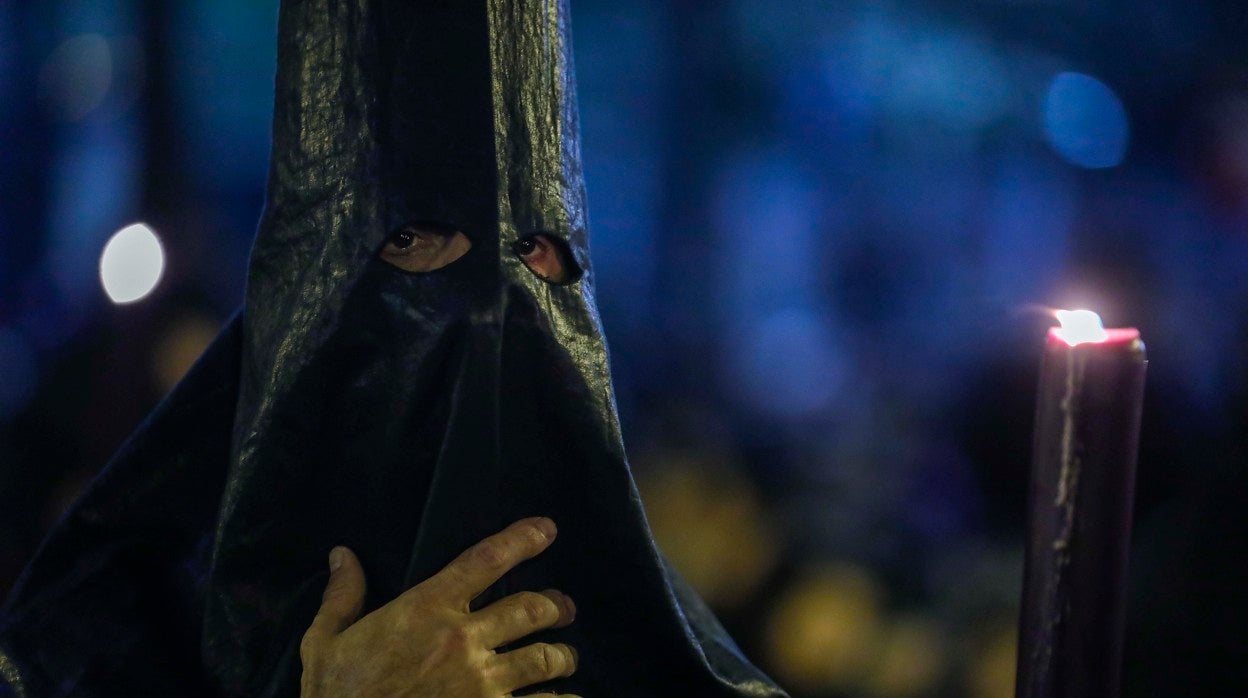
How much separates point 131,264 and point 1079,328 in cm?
275

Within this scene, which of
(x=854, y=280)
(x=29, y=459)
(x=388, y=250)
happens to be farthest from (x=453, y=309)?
(x=29, y=459)

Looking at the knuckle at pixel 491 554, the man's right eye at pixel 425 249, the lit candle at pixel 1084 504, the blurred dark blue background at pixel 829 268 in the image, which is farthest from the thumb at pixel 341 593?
the blurred dark blue background at pixel 829 268

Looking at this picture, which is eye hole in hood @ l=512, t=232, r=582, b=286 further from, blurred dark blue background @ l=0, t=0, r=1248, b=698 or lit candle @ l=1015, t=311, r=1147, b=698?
blurred dark blue background @ l=0, t=0, r=1248, b=698

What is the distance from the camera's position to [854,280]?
8.34 feet

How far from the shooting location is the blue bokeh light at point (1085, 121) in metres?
2.19

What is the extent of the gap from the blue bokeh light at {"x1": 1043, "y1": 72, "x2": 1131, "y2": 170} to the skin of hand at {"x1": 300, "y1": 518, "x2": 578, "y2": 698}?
1.81 meters

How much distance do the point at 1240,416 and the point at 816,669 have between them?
3.90 feet

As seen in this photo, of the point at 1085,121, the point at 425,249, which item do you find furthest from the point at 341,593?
the point at 1085,121

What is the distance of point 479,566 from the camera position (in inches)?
38.7

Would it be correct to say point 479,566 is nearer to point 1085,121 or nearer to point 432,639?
point 432,639

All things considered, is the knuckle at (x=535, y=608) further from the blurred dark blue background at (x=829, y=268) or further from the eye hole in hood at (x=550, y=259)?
the blurred dark blue background at (x=829, y=268)

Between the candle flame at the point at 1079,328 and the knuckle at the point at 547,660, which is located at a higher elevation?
the candle flame at the point at 1079,328

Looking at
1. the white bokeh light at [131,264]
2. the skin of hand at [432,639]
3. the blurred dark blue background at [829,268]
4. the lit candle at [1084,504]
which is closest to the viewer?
the lit candle at [1084,504]

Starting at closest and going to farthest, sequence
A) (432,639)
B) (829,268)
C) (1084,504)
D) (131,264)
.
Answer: (1084,504) < (432,639) < (829,268) < (131,264)
